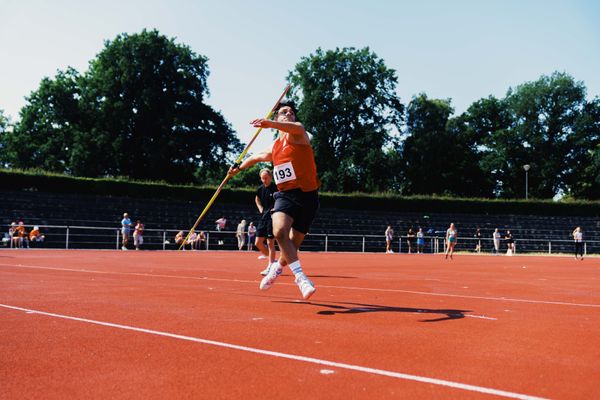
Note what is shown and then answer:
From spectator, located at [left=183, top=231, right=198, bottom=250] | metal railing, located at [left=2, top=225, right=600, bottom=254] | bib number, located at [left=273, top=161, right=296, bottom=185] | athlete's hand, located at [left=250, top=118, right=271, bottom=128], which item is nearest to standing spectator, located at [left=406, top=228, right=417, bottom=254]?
metal railing, located at [left=2, top=225, right=600, bottom=254]

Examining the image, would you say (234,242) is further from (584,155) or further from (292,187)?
(584,155)

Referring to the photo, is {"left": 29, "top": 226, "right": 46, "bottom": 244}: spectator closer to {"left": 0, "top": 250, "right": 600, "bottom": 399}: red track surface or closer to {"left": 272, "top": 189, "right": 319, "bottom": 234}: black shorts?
{"left": 0, "top": 250, "right": 600, "bottom": 399}: red track surface

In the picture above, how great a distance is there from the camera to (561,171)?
224 feet

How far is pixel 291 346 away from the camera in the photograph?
4.34 metres

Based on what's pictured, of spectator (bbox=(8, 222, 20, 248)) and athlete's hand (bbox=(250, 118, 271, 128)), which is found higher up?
athlete's hand (bbox=(250, 118, 271, 128))

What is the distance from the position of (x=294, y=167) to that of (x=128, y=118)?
47179 millimetres

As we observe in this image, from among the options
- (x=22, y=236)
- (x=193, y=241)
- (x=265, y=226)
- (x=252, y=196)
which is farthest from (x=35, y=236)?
(x=265, y=226)

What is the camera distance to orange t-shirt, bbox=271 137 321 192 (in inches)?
267

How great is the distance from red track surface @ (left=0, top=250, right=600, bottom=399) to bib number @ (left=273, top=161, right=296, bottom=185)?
1.40 metres

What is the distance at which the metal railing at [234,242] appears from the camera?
102 feet

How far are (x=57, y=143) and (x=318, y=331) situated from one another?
51.5m

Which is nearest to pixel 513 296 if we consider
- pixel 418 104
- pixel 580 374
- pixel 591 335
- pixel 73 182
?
pixel 591 335

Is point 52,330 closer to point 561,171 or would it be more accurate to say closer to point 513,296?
point 513,296

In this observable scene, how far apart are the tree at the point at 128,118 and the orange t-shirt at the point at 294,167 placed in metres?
45.1
